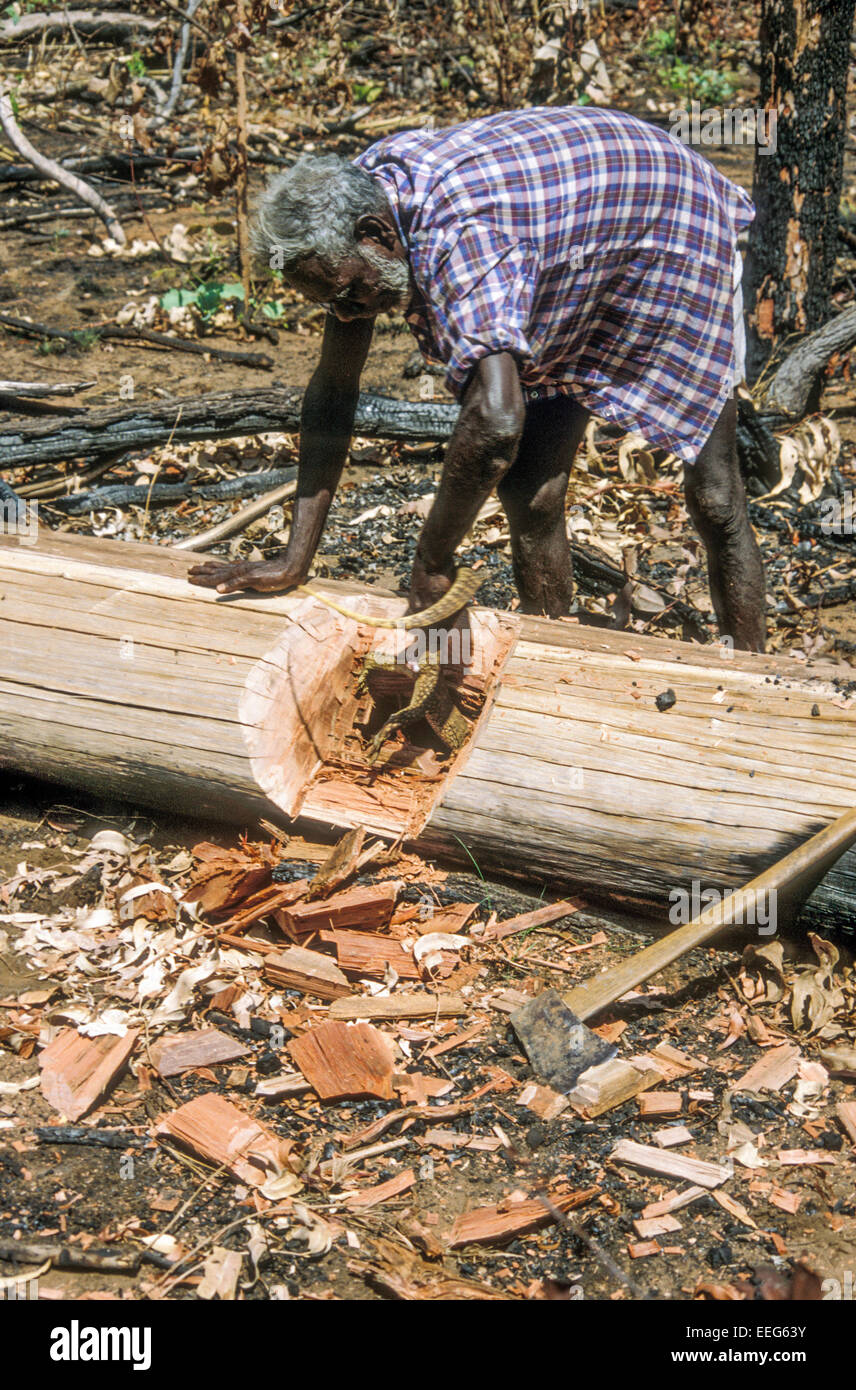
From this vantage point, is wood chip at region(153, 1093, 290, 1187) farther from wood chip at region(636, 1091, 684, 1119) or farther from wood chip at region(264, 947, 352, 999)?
wood chip at region(636, 1091, 684, 1119)

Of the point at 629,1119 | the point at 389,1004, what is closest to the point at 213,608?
the point at 389,1004

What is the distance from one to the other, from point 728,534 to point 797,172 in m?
3.52

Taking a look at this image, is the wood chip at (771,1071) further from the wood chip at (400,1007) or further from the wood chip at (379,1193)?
the wood chip at (379,1193)

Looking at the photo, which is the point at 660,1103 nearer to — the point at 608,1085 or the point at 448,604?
the point at 608,1085

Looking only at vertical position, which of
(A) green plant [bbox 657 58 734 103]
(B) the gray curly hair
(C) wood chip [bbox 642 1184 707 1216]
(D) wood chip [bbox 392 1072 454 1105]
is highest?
(A) green plant [bbox 657 58 734 103]

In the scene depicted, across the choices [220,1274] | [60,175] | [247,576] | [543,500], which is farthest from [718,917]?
[60,175]

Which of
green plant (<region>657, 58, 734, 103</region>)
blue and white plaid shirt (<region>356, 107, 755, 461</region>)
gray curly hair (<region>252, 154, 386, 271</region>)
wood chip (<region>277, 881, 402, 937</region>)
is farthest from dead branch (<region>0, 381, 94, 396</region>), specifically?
green plant (<region>657, 58, 734, 103</region>)

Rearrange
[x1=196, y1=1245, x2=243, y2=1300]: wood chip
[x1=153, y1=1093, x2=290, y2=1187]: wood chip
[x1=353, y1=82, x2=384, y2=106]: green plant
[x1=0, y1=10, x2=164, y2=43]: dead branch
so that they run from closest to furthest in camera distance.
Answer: [x1=196, y1=1245, x2=243, y2=1300]: wood chip → [x1=153, y1=1093, x2=290, y2=1187]: wood chip → [x1=0, y1=10, x2=164, y2=43]: dead branch → [x1=353, y1=82, x2=384, y2=106]: green plant

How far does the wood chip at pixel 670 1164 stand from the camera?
2531mm

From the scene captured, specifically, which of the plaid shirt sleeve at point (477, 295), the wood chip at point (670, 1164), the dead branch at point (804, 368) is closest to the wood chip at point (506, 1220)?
the wood chip at point (670, 1164)

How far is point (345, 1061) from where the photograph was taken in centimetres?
276

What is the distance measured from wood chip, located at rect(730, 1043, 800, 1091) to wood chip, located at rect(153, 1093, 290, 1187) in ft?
3.67

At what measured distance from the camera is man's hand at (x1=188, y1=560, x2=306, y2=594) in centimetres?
341
